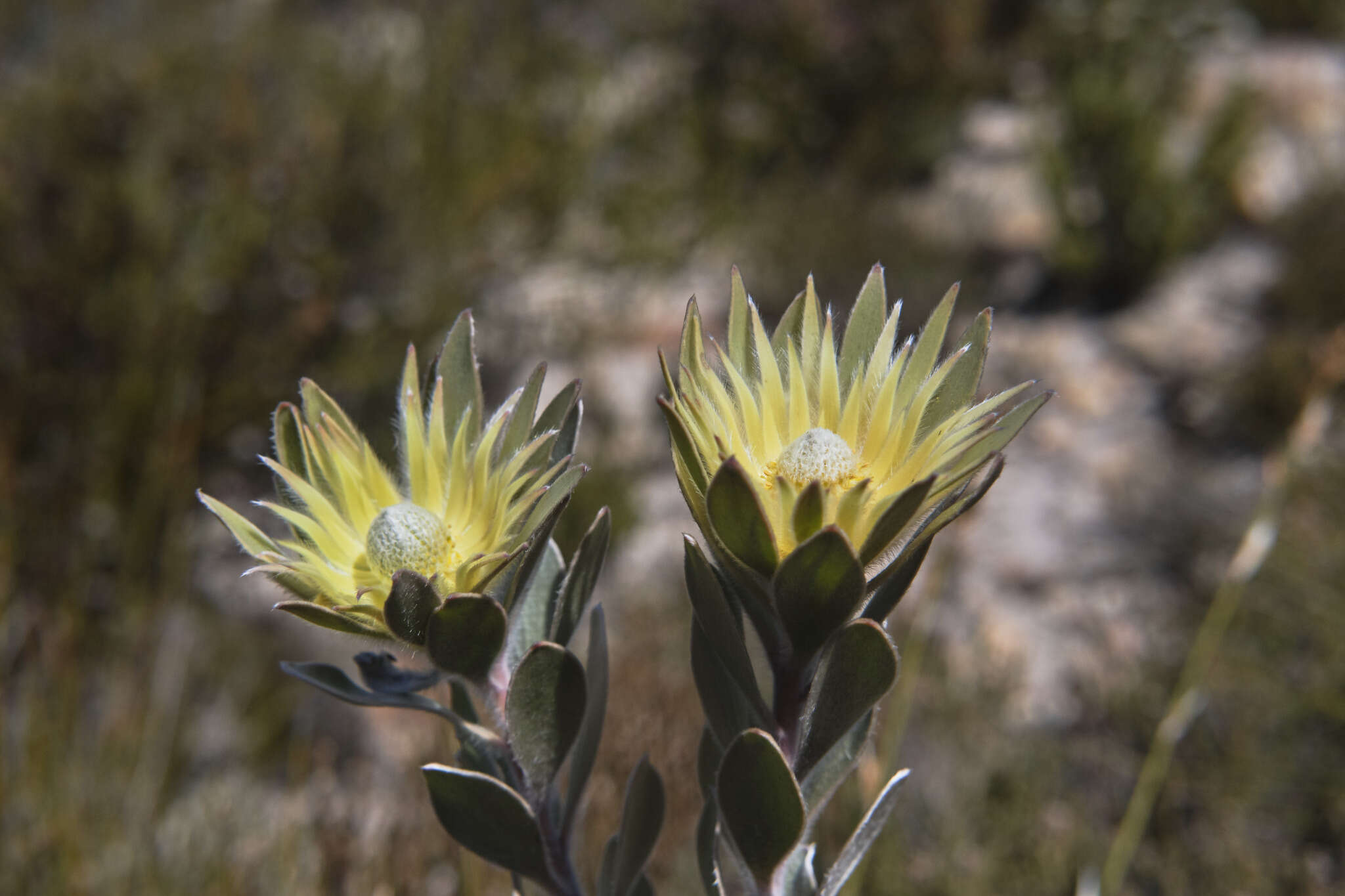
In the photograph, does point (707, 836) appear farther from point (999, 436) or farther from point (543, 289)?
point (543, 289)

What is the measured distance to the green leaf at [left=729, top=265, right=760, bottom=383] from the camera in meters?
0.66

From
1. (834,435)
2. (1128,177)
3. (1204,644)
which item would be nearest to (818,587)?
(834,435)

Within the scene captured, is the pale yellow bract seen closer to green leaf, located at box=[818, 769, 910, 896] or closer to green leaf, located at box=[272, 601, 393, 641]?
green leaf, located at box=[272, 601, 393, 641]

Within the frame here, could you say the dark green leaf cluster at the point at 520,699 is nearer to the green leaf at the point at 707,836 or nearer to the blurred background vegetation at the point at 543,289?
the green leaf at the point at 707,836

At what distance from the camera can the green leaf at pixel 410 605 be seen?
22.1 inches

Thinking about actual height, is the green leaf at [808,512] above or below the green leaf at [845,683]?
above

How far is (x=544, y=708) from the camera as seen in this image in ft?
2.13

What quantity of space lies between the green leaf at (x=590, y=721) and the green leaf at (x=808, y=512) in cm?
20

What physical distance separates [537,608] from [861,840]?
0.29 m

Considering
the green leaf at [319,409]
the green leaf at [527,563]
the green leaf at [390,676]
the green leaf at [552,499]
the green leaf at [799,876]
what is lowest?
the green leaf at [799,876]

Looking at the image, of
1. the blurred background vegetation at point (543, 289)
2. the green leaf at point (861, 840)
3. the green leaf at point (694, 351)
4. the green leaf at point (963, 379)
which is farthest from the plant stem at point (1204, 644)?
the green leaf at point (694, 351)

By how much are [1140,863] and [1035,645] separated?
111 cm

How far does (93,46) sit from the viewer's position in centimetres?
516

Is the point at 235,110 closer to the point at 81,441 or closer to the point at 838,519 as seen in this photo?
the point at 81,441
